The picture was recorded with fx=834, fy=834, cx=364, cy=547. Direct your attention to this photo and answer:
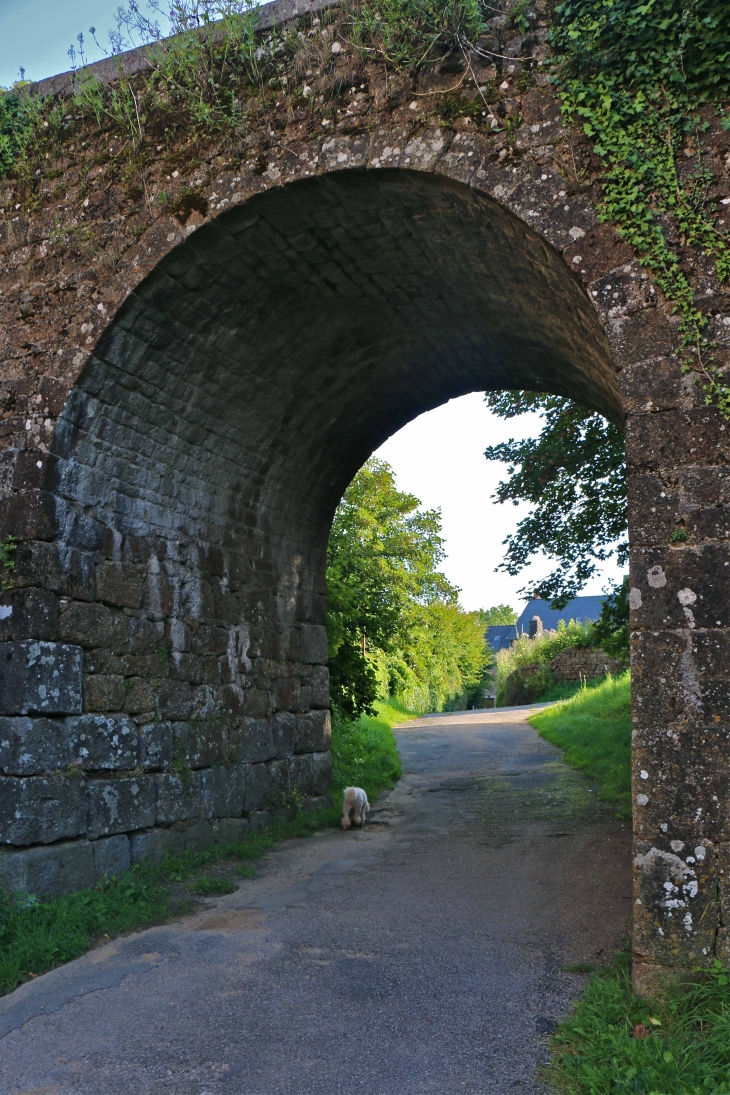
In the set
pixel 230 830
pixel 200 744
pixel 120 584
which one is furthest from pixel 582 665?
pixel 120 584

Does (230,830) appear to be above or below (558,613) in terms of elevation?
below

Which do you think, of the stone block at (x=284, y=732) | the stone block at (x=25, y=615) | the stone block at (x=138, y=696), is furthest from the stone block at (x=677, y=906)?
the stone block at (x=284, y=732)

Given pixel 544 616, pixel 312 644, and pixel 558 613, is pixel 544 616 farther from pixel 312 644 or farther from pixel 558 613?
pixel 312 644

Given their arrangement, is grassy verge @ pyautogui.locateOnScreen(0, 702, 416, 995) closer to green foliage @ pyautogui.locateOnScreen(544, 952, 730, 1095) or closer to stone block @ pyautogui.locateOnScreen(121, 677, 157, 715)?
stone block @ pyautogui.locateOnScreen(121, 677, 157, 715)

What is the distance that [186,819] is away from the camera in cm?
616

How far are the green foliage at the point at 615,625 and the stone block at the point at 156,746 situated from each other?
4.74m

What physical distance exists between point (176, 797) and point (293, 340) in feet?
11.6

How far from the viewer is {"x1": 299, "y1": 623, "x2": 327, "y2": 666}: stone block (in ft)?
26.9

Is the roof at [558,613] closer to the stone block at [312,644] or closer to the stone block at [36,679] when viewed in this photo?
the stone block at [312,644]

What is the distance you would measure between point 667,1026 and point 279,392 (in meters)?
5.13

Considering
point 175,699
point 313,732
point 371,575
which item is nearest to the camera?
point 175,699

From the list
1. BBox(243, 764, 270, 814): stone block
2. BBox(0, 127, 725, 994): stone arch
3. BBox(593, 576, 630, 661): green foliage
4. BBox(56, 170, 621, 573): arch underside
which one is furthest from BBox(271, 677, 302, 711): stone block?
BBox(593, 576, 630, 661): green foliage

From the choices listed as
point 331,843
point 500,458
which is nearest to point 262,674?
point 331,843

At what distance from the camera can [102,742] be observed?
5.43 meters
